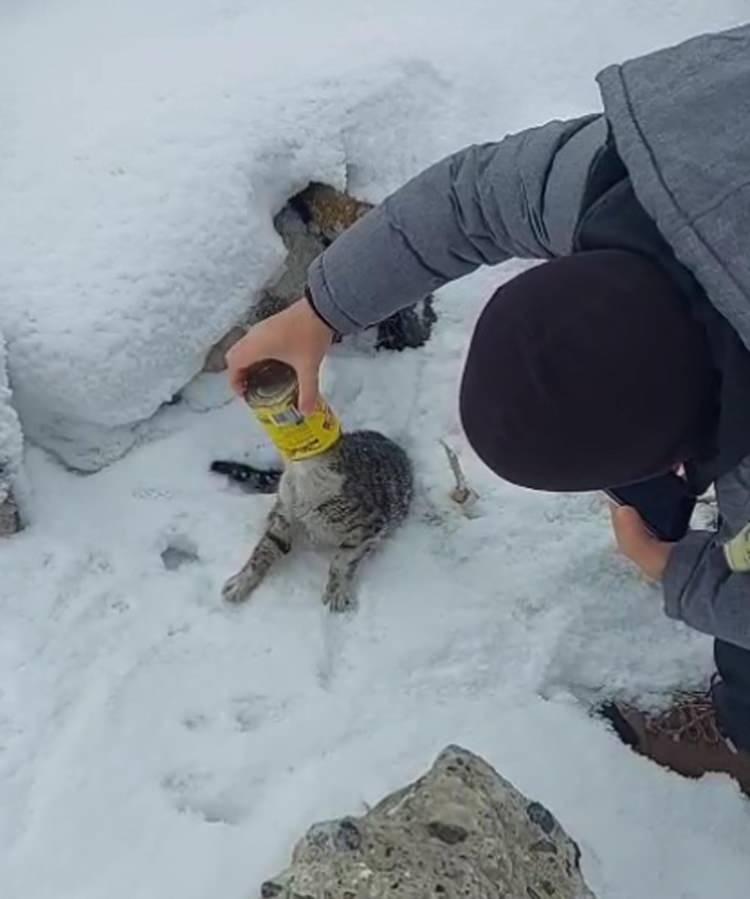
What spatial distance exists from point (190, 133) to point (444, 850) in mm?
1844

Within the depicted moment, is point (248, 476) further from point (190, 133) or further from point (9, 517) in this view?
point (190, 133)

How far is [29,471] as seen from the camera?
9.80 feet

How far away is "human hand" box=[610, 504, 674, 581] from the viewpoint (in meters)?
2.21

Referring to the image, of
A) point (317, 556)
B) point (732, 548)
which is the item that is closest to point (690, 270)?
point (732, 548)

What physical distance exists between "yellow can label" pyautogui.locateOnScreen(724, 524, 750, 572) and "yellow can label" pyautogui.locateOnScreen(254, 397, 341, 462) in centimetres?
87

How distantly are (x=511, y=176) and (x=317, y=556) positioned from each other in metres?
1.11

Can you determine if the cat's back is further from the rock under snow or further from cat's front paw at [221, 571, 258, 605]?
the rock under snow

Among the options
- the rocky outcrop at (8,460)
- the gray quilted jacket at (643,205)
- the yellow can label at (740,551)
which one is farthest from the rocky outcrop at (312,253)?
the yellow can label at (740,551)

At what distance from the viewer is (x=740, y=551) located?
192 centimetres

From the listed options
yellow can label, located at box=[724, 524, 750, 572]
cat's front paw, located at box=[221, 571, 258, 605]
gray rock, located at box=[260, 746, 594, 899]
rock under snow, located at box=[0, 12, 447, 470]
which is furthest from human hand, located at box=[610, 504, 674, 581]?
rock under snow, located at box=[0, 12, 447, 470]

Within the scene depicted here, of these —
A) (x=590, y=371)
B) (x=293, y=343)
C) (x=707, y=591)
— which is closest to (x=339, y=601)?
(x=293, y=343)

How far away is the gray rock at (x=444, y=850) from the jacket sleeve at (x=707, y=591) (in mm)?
407

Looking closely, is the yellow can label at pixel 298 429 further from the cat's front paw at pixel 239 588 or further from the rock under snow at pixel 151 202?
the rock under snow at pixel 151 202

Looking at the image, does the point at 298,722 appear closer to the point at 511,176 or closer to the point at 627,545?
the point at 627,545
